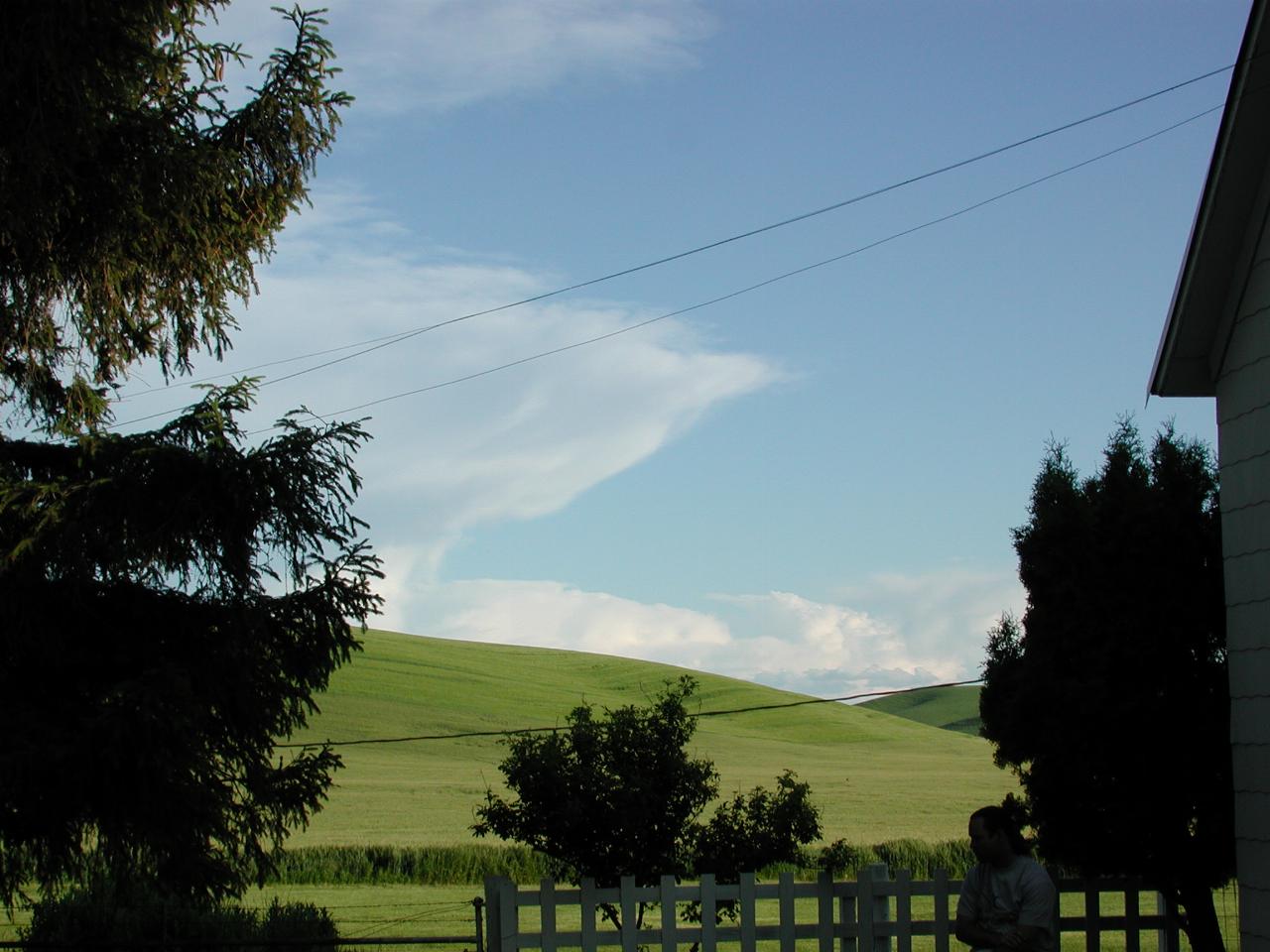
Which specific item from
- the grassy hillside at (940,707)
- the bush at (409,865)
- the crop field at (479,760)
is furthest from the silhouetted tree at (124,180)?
the grassy hillside at (940,707)

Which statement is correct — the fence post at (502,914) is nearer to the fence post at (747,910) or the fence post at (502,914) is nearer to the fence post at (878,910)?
the fence post at (747,910)

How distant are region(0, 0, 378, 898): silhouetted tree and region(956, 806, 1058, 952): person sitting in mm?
4714

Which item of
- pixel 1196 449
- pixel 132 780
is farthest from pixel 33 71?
pixel 1196 449

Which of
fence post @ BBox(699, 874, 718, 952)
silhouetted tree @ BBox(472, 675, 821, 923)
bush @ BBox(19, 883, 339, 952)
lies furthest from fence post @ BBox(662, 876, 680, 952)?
bush @ BBox(19, 883, 339, 952)

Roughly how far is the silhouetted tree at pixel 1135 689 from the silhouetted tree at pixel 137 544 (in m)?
5.35

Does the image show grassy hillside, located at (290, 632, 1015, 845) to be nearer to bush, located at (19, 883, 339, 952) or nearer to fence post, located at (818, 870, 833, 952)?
bush, located at (19, 883, 339, 952)

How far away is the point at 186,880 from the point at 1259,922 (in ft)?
23.2

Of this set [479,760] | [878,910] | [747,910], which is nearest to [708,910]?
[747,910]

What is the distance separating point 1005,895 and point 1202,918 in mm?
3880

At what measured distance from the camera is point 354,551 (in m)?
9.81

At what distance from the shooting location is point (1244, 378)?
29.9 feet

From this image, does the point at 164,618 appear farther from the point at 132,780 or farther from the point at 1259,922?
the point at 1259,922

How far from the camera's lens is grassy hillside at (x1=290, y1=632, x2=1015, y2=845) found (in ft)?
122

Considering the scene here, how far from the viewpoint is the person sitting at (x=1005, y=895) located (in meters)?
7.15
